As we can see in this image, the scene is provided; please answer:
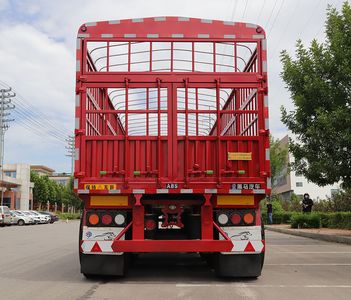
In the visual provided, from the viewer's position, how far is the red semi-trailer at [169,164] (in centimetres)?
731

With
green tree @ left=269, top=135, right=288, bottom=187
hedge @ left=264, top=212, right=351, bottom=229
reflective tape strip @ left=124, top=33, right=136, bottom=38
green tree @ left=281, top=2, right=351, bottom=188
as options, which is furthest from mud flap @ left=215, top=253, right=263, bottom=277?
green tree @ left=269, top=135, right=288, bottom=187

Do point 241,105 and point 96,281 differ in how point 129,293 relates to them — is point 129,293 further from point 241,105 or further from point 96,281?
point 241,105

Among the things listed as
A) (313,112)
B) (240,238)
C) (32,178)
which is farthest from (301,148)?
(32,178)

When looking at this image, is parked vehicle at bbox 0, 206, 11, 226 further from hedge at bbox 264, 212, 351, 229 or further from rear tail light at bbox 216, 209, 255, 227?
rear tail light at bbox 216, 209, 255, 227

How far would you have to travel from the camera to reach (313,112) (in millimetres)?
16391

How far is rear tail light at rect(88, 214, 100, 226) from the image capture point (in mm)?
7450

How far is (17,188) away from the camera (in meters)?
73.5

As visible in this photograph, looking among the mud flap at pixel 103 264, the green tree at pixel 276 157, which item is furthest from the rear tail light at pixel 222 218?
the green tree at pixel 276 157

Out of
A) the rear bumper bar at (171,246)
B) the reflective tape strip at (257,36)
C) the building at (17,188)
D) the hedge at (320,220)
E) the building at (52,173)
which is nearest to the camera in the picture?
the rear bumper bar at (171,246)

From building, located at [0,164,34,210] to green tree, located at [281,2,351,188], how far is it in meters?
54.0

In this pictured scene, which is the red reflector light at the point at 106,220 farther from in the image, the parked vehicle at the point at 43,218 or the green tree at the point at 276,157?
the parked vehicle at the point at 43,218

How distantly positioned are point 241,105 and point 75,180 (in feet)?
10.4

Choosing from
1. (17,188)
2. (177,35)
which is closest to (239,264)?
(177,35)

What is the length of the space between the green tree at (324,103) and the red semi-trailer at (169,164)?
27.6 ft
